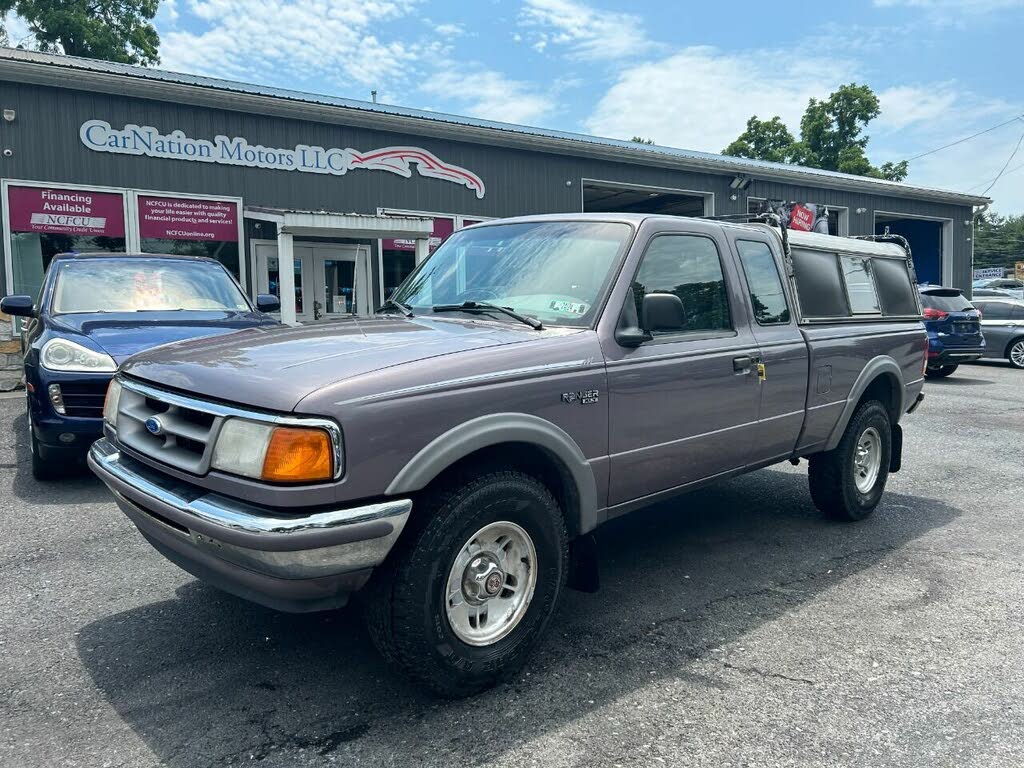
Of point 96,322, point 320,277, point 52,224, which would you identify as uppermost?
point 52,224

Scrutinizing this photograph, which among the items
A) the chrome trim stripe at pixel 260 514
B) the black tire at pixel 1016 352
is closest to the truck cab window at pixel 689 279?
the chrome trim stripe at pixel 260 514

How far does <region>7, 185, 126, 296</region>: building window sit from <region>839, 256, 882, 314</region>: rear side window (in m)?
11.5

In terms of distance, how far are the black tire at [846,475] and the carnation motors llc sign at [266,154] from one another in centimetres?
1192

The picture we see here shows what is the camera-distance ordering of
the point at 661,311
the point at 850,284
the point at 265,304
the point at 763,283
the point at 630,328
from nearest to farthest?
the point at 661,311 → the point at 630,328 → the point at 763,283 → the point at 850,284 → the point at 265,304

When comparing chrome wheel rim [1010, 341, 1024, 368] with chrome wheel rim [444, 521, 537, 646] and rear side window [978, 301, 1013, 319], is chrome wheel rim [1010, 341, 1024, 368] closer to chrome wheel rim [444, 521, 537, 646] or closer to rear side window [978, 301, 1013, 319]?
rear side window [978, 301, 1013, 319]

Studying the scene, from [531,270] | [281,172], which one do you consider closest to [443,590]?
[531,270]

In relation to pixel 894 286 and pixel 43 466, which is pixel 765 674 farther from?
pixel 43 466

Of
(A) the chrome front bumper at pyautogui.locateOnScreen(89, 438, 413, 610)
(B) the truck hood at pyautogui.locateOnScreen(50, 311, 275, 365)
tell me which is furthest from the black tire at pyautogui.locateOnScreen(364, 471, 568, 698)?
(B) the truck hood at pyautogui.locateOnScreen(50, 311, 275, 365)

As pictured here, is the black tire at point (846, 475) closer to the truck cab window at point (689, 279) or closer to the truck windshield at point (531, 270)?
the truck cab window at point (689, 279)

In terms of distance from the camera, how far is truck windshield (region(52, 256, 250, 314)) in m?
6.59

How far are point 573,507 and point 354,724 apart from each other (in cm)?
119

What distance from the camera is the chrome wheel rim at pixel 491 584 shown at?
2.85 metres

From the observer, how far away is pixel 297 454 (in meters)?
2.44

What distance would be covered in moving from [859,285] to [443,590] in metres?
4.02
